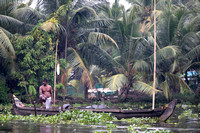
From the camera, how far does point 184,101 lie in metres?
24.2

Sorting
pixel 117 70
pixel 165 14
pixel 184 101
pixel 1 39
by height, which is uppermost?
pixel 165 14

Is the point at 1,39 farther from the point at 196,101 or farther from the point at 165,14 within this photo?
the point at 196,101

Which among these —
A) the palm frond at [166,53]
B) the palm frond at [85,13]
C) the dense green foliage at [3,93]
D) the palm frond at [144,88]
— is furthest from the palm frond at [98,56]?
the dense green foliage at [3,93]

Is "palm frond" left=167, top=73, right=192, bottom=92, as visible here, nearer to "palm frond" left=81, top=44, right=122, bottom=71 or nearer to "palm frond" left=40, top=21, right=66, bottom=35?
"palm frond" left=81, top=44, right=122, bottom=71

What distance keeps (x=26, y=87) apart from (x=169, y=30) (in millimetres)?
9789

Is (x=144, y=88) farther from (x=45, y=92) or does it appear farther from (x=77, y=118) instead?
(x=77, y=118)

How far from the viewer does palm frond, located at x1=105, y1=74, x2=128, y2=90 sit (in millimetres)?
21016

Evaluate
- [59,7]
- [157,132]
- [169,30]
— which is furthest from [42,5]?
[157,132]

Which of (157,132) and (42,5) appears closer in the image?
(157,132)

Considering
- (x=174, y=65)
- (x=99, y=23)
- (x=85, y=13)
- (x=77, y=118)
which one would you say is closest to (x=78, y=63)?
(x=99, y=23)

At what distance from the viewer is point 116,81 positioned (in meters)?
21.4

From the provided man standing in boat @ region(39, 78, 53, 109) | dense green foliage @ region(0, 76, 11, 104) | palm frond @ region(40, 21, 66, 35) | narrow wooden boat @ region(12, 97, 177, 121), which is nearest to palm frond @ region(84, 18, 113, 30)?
palm frond @ region(40, 21, 66, 35)

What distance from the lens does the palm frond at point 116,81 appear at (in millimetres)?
21016

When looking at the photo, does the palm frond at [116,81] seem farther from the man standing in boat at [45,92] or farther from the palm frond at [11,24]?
the man standing in boat at [45,92]
